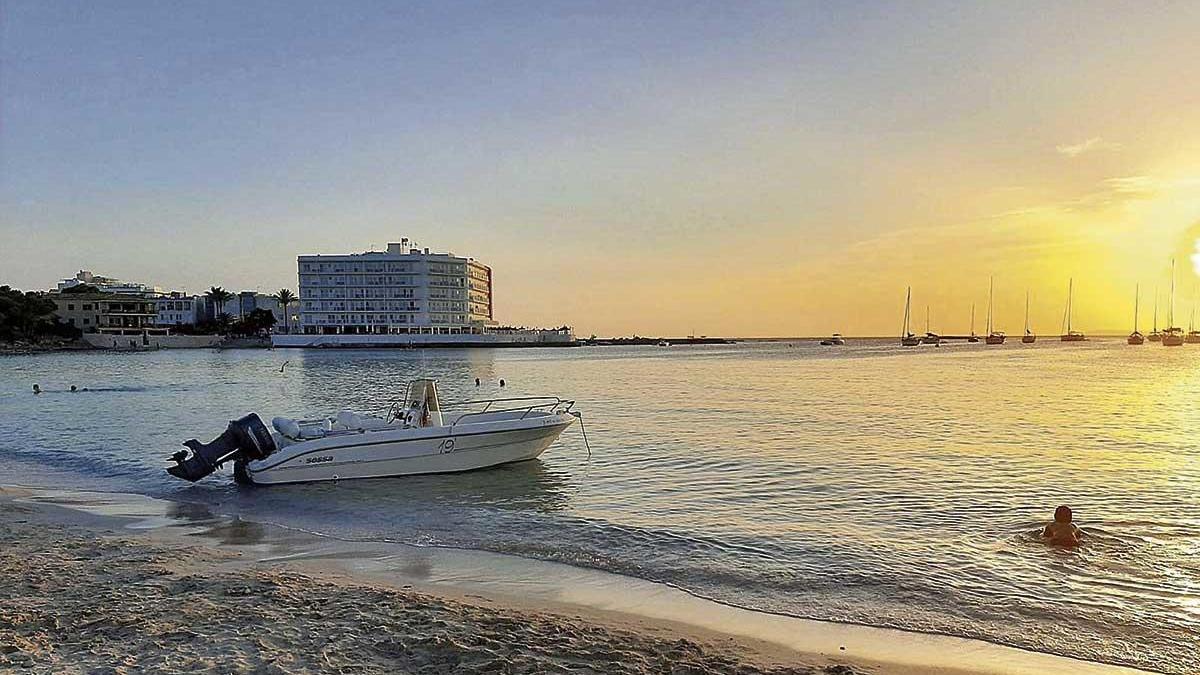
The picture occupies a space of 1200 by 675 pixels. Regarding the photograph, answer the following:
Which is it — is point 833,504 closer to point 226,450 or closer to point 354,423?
point 354,423

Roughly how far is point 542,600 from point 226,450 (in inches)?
441

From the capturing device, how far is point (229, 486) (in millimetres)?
17406

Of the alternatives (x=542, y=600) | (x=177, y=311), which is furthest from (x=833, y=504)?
(x=177, y=311)

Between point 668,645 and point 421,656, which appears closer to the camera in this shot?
point 421,656

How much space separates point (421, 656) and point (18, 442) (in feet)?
87.0

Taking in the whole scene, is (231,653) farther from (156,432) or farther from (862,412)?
(862,412)

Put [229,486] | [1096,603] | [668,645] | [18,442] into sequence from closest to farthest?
[668,645] < [1096,603] < [229,486] < [18,442]

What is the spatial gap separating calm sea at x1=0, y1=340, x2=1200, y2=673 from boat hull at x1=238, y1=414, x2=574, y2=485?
380 mm

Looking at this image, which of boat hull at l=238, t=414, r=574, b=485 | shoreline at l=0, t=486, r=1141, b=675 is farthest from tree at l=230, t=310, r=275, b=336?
shoreline at l=0, t=486, r=1141, b=675

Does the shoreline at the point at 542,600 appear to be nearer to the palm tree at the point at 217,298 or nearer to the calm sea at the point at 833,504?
the calm sea at the point at 833,504

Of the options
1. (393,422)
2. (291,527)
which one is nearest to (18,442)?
(393,422)

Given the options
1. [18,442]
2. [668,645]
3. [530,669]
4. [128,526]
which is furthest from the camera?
[18,442]

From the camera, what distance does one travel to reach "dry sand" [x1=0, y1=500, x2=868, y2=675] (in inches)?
251

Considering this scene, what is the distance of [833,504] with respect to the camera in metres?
15.0
